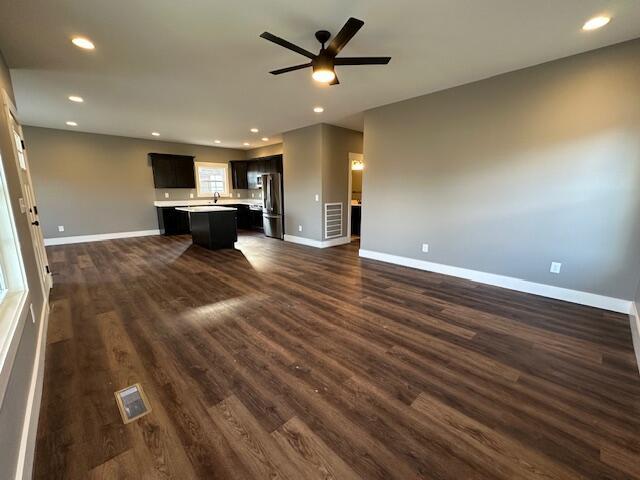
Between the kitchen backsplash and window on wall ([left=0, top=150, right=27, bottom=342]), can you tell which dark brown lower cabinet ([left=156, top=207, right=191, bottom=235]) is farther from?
window on wall ([left=0, top=150, right=27, bottom=342])

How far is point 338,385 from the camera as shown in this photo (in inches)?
70.9

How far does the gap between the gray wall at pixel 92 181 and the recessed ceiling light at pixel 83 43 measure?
16.2ft

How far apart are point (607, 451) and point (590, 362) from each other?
94cm

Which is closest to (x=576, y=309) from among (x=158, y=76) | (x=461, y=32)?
(x=461, y=32)

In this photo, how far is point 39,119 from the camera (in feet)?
16.9

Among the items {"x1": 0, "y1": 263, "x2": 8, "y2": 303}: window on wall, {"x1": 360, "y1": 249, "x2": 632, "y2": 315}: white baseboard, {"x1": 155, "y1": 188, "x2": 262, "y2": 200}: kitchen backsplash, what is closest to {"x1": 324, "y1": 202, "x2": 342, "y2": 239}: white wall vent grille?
{"x1": 360, "y1": 249, "x2": 632, "y2": 315}: white baseboard

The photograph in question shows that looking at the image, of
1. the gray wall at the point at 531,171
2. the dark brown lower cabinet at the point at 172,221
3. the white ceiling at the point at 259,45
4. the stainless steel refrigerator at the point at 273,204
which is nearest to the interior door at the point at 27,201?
the white ceiling at the point at 259,45

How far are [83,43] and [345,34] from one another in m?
2.46

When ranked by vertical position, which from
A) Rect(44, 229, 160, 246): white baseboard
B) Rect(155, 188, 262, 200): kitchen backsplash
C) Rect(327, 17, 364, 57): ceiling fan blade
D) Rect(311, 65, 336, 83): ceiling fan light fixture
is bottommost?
Rect(44, 229, 160, 246): white baseboard

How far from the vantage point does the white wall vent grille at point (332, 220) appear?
5.88m

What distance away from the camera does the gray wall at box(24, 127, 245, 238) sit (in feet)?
19.4

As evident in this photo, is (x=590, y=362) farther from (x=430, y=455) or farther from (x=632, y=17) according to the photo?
A: (x=632, y=17)

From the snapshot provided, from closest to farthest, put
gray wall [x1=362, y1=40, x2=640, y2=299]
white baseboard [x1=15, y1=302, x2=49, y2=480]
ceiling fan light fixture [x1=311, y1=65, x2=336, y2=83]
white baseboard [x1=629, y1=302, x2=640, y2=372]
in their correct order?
white baseboard [x1=15, y1=302, x2=49, y2=480] < white baseboard [x1=629, y1=302, x2=640, y2=372] < ceiling fan light fixture [x1=311, y1=65, x2=336, y2=83] < gray wall [x1=362, y1=40, x2=640, y2=299]

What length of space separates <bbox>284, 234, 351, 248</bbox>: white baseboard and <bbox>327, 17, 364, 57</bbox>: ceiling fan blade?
404 cm
